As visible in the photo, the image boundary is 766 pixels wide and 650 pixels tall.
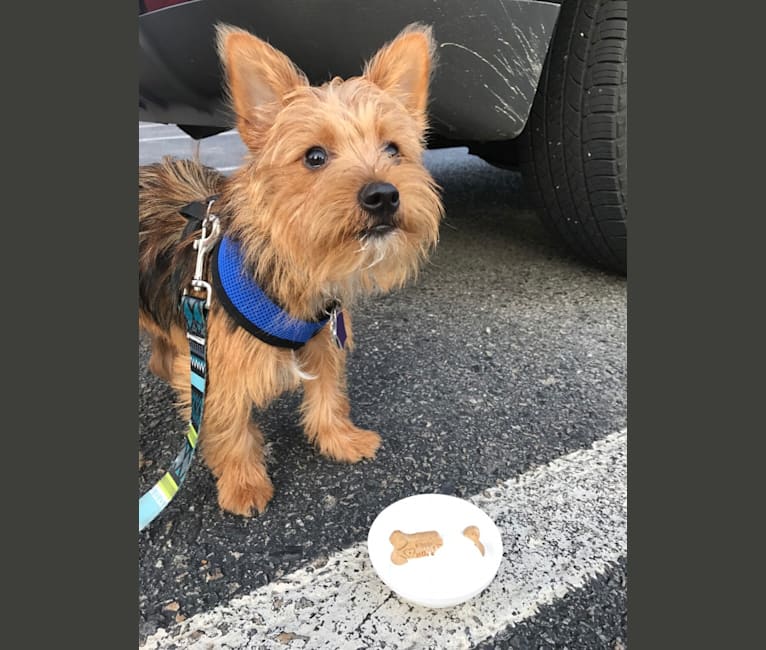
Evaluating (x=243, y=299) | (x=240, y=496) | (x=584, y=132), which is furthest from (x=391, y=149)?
(x=584, y=132)

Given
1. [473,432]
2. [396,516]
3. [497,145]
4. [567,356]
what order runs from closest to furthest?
[396,516] < [473,432] < [567,356] < [497,145]

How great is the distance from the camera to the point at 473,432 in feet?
8.50

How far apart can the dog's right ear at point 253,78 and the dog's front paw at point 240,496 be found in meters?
1.26

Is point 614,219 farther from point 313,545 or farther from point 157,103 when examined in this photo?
point 157,103

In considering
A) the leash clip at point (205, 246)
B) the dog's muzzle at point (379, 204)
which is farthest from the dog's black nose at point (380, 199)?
the leash clip at point (205, 246)

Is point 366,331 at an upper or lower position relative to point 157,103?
lower

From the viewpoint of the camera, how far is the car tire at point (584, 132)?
304cm

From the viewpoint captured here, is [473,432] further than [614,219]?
No

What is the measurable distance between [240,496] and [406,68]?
1.71 meters

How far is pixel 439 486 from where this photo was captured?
2.31m

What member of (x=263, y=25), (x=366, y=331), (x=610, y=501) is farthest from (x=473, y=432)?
(x=263, y=25)

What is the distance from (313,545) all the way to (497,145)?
10.8 ft

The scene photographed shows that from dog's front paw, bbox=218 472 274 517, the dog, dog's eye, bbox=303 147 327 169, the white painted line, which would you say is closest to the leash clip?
the dog

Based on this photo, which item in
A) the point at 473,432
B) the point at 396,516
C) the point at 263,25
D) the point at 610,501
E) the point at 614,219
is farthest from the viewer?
the point at 614,219
